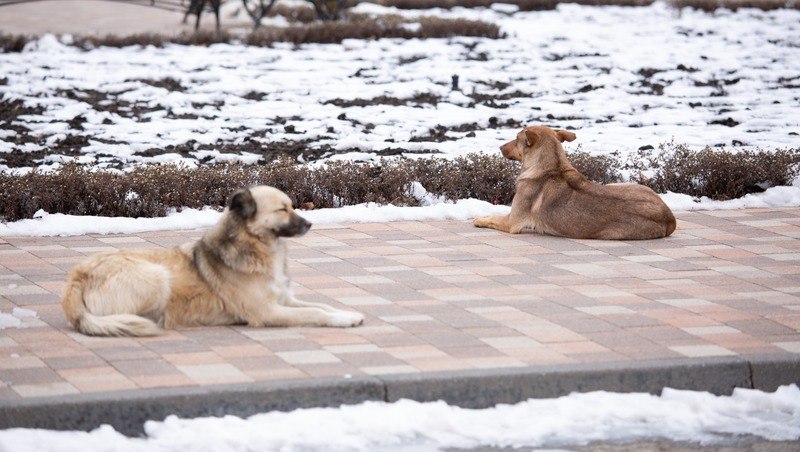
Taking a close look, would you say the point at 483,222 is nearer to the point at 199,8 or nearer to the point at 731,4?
the point at 199,8

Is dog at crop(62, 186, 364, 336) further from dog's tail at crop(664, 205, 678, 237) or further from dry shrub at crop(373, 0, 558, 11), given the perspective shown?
dry shrub at crop(373, 0, 558, 11)

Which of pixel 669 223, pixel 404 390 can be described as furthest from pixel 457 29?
pixel 404 390

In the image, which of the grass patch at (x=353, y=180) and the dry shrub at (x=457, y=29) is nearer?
the grass patch at (x=353, y=180)

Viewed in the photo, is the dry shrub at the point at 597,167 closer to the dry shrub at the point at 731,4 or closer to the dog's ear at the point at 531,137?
the dog's ear at the point at 531,137

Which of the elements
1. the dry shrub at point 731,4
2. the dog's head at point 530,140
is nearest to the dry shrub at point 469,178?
the dog's head at point 530,140

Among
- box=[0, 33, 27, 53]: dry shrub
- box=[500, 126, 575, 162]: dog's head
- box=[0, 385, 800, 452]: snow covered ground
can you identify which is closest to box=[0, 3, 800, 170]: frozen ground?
box=[0, 33, 27, 53]: dry shrub

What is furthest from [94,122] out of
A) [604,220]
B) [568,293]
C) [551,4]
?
[551,4]

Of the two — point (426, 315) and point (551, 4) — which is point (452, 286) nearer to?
point (426, 315)

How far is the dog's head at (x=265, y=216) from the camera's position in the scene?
20.4 ft

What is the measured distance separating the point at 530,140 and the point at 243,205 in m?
3.77

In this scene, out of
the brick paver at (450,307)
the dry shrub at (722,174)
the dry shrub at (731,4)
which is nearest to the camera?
the brick paver at (450,307)

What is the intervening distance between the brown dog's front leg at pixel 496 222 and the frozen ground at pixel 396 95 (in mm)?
2841

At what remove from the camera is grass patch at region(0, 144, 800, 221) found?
9.36 meters

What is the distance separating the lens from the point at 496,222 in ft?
30.2
